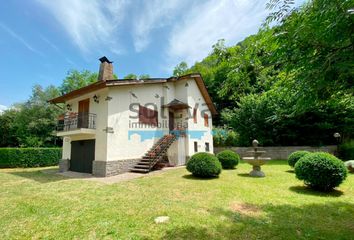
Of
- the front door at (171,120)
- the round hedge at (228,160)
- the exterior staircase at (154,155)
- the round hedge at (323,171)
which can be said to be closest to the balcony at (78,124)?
the exterior staircase at (154,155)

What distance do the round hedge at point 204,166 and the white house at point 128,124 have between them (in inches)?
123

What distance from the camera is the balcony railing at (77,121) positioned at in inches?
434

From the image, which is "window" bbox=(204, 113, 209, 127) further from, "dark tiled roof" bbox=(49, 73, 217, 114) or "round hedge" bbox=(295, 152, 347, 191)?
"round hedge" bbox=(295, 152, 347, 191)

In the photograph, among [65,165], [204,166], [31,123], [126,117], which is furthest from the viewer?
[31,123]

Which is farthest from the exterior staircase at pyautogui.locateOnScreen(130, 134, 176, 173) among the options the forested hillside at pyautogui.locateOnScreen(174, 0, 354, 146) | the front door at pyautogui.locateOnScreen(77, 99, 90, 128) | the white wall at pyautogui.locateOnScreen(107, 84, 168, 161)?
the forested hillside at pyautogui.locateOnScreen(174, 0, 354, 146)

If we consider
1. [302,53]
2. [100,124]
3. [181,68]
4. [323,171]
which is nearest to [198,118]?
[100,124]

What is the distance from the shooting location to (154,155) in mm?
11648

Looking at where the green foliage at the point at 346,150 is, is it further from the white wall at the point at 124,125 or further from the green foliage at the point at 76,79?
the green foliage at the point at 76,79

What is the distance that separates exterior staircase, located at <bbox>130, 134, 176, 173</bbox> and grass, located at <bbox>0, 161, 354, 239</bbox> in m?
3.39

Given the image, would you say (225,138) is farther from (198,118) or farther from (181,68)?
(181,68)

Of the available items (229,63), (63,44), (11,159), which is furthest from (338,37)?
(11,159)

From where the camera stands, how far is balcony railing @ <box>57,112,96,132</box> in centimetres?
Answer: 1102

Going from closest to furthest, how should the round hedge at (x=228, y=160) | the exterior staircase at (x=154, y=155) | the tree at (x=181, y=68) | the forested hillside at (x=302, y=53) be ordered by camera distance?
the forested hillside at (x=302, y=53), the exterior staircase at (x=154, y=155), the round hedge at (x=228, y=160), the tree at (x=181, y=68)

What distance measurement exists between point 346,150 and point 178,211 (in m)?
18.3
